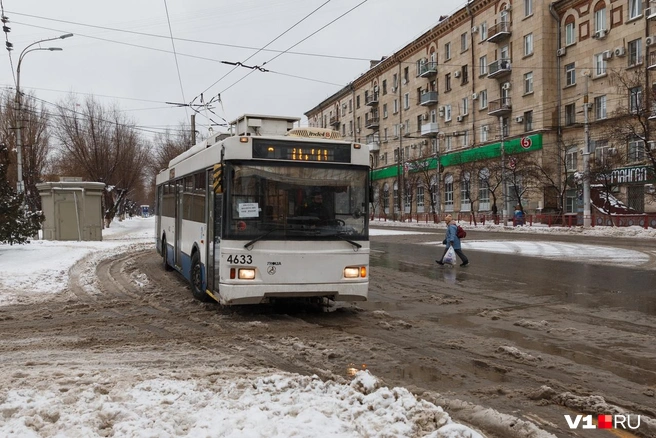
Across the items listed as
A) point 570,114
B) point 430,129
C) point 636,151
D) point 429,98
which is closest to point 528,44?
point 570,114

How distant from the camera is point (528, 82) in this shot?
44938mm

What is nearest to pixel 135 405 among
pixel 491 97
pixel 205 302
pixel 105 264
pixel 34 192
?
pixel 205 302

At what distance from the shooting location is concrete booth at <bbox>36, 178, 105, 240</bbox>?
24.4 meters

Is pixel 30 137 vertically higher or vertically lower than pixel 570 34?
lower

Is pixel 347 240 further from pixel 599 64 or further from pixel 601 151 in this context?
pixel 599 64

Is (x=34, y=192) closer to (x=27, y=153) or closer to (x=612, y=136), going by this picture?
(x=27, y=153)

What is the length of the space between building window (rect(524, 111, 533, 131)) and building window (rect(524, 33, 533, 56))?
183 inches

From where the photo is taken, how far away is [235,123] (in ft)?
31.4

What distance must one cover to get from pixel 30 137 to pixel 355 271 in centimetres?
3764

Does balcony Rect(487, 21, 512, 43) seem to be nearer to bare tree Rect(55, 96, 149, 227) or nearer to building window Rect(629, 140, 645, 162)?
building window Rect(629, 140, 645, 162)

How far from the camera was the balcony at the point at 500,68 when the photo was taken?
46419mm

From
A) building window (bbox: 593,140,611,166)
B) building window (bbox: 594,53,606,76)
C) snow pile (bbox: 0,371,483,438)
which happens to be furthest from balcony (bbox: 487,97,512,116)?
snow pile (bbox: 0,371,483,438)

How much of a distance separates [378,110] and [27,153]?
4306 centimetres

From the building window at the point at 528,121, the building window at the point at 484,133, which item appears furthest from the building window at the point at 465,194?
the building window at the point at 528,121
